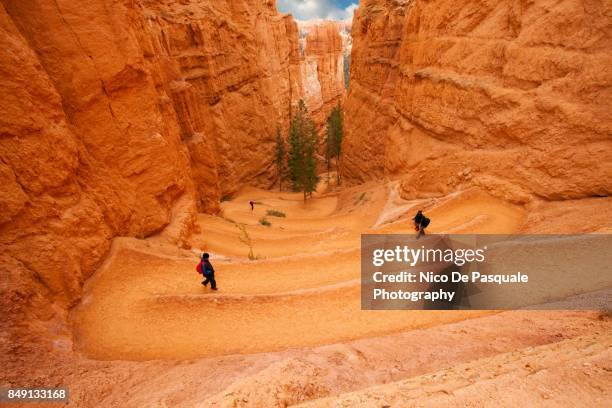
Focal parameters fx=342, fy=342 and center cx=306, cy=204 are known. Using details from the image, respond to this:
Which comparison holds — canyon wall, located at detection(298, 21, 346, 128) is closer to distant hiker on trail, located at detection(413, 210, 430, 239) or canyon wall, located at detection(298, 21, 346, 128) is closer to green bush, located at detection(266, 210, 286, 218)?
green bush, located at detection(266, 210, 286, 218)

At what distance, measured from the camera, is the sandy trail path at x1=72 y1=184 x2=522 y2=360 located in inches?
338

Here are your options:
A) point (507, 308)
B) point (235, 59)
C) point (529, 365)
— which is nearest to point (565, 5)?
point (507, 308)

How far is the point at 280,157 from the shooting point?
42.0 meters

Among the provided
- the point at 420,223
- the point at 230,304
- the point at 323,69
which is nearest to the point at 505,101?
the point at 420,223

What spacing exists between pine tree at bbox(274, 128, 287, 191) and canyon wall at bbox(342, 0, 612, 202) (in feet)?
61.9

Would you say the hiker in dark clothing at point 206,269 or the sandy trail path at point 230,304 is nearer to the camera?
the sandy trail path at point 230,304

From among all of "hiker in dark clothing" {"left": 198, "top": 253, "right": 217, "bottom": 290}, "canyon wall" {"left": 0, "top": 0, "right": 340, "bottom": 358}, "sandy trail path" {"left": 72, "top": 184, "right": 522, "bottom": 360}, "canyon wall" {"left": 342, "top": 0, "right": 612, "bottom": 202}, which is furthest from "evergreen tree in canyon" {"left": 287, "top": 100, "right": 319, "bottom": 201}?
"hiker in dark clothing" {"left": 198, "top": 253, "right": 217, "bottom": 290}

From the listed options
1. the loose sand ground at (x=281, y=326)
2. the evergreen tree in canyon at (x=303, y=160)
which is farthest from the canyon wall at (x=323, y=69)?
the loose sand ground at (x=281, y=326)

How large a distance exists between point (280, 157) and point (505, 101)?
29.4m

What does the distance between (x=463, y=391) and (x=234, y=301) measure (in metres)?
6.88

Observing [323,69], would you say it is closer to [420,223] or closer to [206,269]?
[420,223]

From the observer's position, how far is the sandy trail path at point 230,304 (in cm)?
859

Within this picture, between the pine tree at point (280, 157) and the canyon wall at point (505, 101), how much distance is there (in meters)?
18.9

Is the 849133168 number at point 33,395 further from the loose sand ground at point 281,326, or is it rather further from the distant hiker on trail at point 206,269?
the distant hiker on trail at point 206,269
